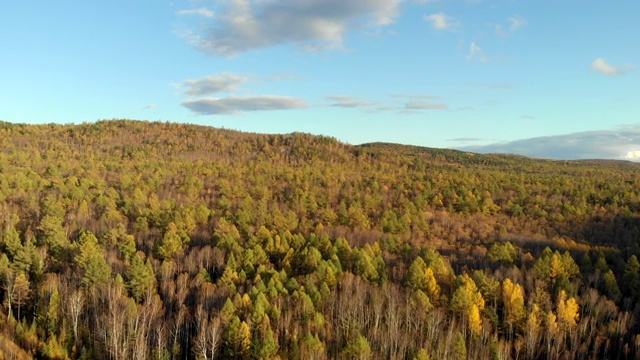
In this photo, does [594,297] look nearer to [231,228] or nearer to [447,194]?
[231,228]

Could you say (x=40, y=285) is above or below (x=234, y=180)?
below

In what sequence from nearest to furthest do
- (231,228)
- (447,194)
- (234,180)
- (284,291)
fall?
(284,291) < (231,228) < (447,194) < (234,180)

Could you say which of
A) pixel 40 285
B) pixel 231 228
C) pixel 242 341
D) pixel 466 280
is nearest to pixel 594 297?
pixel 466 280

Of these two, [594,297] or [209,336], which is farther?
[594,297]

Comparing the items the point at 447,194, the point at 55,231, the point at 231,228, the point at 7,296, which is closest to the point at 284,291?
the point at 231,228

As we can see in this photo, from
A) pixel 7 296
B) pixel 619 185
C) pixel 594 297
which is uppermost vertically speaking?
pixel 619 185

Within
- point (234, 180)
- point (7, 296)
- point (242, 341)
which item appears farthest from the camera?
point (234, 180)

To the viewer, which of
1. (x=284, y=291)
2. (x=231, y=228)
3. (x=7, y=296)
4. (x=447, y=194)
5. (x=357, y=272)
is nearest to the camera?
(x=284, y=291)

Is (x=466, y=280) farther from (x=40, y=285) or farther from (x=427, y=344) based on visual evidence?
(x=40, y=285)

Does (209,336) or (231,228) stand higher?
(231,228)
